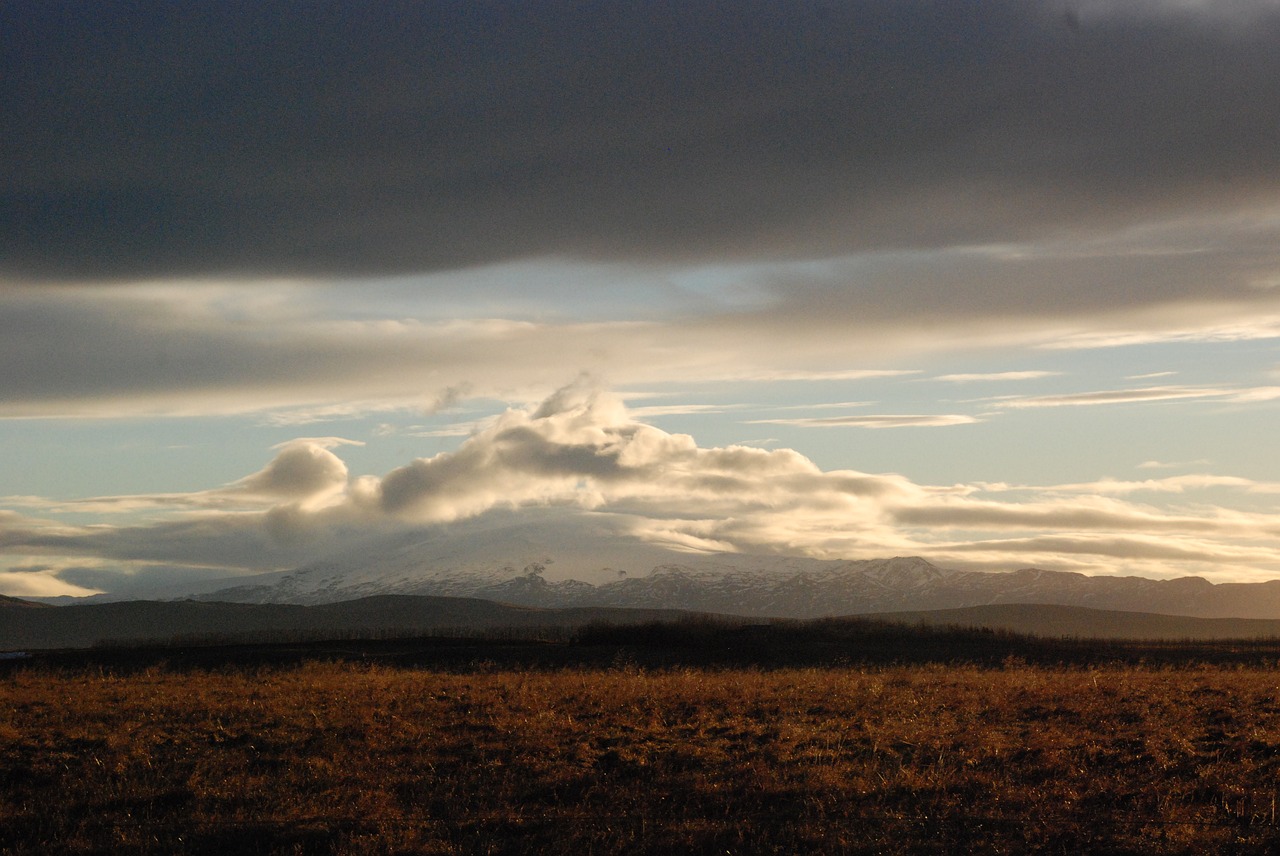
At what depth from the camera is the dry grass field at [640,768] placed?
1655 cm

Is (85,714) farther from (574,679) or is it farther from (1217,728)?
(1217,728)

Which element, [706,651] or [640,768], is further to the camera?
[706,651]

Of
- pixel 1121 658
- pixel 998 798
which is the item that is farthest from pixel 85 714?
pixel 1121 658

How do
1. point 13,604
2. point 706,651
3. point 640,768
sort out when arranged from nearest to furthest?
point 640,768 < point 706,651 < point 13,604

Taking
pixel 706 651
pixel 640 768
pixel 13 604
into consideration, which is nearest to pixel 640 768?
pixel 640 768

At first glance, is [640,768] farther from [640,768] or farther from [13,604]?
[13,604]

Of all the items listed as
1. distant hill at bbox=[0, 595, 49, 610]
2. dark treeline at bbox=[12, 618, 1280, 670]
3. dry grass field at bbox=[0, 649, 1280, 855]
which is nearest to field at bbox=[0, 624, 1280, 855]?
dry grass field at bbox=[0, 649, 1280, 855]

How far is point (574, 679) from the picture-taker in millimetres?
33688

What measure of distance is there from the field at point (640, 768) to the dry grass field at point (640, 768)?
0.18 ft

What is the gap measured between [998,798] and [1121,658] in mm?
33520

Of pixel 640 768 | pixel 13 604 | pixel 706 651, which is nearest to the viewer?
pixel 640 768

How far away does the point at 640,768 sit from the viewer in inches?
803

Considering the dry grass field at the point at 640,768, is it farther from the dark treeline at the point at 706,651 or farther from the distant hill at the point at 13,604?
the distant hill at the point at 13,604

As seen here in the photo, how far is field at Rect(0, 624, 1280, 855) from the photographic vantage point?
54.3 ft
